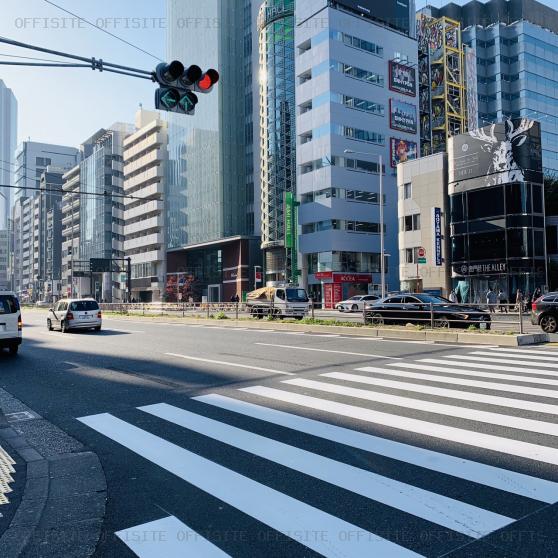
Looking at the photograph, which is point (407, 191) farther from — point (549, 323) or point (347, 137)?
point (549, 323)

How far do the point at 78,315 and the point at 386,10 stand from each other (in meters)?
58.1

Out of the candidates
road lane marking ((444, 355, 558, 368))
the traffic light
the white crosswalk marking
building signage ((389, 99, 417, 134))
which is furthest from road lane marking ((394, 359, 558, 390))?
building signage ((389, 99, 417, 134))

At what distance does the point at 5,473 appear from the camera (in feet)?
16.0

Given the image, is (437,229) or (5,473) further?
(437,229)

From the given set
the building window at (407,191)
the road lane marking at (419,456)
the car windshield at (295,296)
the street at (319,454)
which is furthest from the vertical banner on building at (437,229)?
the road lane marking at (419,456)

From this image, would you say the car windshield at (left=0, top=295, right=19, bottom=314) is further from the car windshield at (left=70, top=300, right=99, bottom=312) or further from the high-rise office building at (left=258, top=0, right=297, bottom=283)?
the high-rise office building at (left=258, top=0, right=297, bottom=283)

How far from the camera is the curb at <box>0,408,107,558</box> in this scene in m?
3.46

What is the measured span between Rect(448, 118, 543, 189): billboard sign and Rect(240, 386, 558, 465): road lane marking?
128ft

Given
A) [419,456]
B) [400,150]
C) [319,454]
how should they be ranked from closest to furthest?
[419,456]
[319,454]
[400,150]

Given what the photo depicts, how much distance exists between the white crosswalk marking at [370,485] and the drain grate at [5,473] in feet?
6.39

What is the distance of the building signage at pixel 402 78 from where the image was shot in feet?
207

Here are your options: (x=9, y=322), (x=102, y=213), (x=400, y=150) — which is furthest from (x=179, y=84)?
(x=102, y=213)

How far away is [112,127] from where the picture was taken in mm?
111750

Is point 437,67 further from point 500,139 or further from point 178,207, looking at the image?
point 178,207
